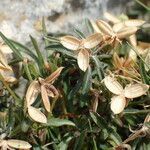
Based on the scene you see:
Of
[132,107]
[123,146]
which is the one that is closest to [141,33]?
[132,107]

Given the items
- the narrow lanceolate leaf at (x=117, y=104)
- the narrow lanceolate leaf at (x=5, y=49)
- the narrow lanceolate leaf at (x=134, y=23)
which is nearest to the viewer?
the narrow lanceolate leaf at (x=117, y=104)

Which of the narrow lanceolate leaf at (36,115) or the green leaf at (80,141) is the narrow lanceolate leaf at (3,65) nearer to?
the narrow lanceolate leaf at (36,115)

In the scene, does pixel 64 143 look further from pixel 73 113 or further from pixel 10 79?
pixel 10 79

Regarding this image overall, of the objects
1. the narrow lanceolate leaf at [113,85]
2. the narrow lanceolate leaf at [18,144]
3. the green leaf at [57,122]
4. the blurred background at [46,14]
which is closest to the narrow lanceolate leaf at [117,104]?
the narrow lanceolate leaf at [113,85]

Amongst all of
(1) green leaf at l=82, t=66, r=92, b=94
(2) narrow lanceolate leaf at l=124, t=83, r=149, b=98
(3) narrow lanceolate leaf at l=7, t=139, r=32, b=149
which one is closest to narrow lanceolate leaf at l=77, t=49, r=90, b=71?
(1) green leaf at l=82, t=66, r=92, b=94

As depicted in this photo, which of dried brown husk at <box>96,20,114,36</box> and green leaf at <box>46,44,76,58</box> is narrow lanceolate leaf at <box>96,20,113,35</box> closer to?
dried brown husk at <box>96,20,114,36</box>
